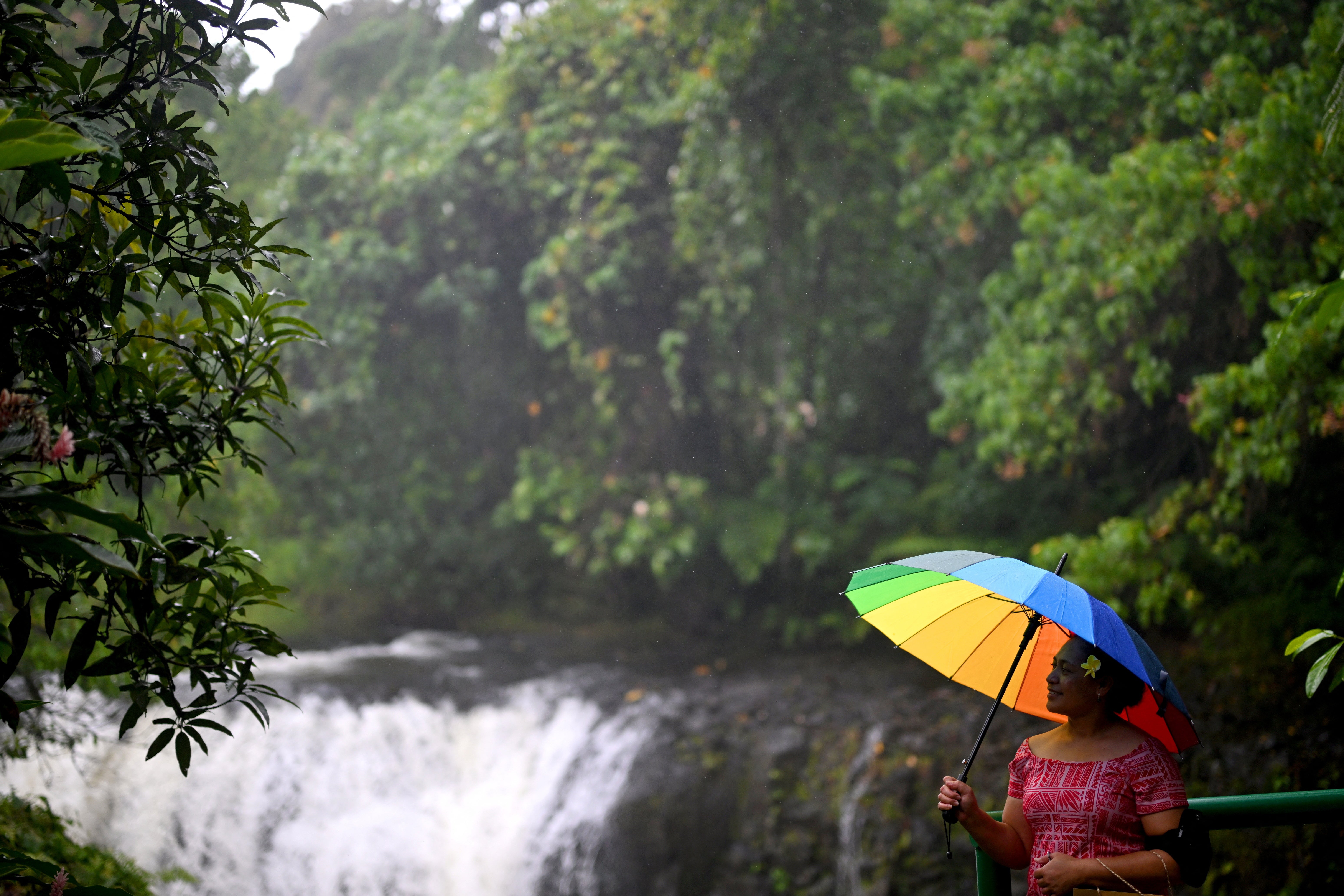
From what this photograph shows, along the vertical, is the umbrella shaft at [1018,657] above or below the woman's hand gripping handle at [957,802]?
above

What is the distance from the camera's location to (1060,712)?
202 cm

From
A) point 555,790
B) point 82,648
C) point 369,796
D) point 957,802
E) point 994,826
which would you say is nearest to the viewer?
point 82,648

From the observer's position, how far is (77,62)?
6738mm

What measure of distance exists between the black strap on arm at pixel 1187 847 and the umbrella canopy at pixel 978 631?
213 mm

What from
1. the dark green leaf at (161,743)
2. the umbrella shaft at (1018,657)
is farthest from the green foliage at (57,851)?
the umbrella shaft at (1018,657)

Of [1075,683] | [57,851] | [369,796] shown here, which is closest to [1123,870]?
[1075,683]

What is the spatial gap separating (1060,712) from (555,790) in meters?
5.25

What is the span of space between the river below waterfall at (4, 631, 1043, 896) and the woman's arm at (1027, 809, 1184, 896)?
3.86 meters

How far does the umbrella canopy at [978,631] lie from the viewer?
1963 millimetres

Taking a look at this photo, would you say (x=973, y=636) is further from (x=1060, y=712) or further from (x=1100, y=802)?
(x=1100, y=802)

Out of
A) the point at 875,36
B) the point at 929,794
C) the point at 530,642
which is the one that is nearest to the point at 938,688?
the point at 929,794

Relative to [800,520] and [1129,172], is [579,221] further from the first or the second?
[1129,172]

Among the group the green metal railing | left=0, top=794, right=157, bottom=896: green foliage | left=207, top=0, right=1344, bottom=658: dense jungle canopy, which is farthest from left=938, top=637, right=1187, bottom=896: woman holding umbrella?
left=207, top=0, right=1344, bottom=658: dense jungle canopy

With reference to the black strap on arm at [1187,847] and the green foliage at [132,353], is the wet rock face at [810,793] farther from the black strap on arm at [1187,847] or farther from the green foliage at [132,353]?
the green foliage at [132,353]
